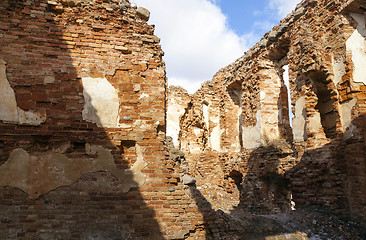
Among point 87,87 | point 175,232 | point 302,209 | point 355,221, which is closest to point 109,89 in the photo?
point 87,87

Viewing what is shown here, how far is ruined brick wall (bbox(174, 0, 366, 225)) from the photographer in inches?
269

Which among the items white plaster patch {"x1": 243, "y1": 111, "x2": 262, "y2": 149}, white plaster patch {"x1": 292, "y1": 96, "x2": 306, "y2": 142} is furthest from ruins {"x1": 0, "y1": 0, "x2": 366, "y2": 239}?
white plaster patch {"x1": 243, "y1": 111, "x2": 262, "y2": 149}

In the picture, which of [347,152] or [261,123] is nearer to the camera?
[347,152]

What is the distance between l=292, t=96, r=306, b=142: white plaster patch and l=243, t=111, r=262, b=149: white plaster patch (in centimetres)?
197

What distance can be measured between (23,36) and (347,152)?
737 centimetres

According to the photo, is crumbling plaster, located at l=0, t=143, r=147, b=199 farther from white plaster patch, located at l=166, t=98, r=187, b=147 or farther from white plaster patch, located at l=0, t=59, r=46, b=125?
white plaster patch, located at l=166, t=98, r=187, b=147

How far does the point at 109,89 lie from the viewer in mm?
4512

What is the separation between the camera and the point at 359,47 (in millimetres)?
7039

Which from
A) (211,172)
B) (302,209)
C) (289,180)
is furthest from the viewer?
(211,172)

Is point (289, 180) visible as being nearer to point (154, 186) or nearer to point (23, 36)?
point (154, 186)

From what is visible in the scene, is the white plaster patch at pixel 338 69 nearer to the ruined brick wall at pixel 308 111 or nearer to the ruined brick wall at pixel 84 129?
the ruined brick wall at pixel 308 111

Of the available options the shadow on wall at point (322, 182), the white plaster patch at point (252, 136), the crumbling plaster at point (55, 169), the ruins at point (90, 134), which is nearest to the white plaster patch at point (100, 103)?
the ruins at point (90, 134)

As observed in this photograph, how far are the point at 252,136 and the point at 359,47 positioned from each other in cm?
485

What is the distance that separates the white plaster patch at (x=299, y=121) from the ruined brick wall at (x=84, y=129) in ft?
16.9
